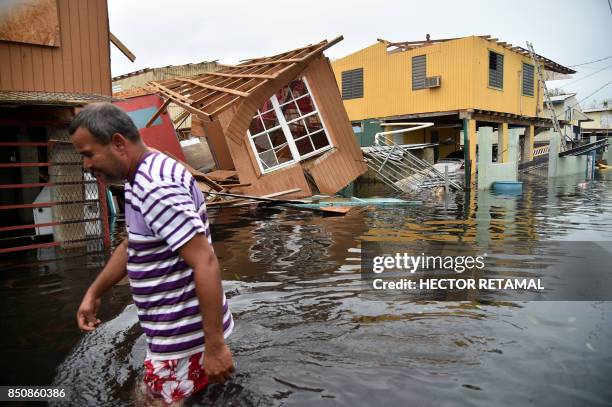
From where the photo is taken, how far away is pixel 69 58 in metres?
9.34

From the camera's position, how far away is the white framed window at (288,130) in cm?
1650

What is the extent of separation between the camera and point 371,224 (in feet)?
38.4

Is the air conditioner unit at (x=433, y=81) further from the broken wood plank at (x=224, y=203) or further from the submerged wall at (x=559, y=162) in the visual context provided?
the broken wood plank at (x=224, y=203)

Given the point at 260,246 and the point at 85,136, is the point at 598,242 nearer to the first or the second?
the point at 260,246

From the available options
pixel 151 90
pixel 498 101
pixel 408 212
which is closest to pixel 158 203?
pixel 408 212

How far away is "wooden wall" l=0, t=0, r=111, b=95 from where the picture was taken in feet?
28.6

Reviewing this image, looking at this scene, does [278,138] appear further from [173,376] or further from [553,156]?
[553,156]

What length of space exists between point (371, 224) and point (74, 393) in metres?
8.97

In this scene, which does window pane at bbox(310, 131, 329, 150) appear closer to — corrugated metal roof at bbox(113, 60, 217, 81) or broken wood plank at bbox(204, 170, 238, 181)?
broken wood plank at bbox(204, 170, 238, 181)

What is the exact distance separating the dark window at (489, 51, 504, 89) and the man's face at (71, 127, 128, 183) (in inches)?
1084

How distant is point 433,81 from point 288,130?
12440mm

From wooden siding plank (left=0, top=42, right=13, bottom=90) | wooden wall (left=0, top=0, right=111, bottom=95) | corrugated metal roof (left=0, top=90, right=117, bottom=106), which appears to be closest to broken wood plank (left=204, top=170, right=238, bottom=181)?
wooden wall (left=0, top=0, right=111, bottom=95)

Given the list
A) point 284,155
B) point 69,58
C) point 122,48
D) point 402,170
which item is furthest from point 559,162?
point 69,58

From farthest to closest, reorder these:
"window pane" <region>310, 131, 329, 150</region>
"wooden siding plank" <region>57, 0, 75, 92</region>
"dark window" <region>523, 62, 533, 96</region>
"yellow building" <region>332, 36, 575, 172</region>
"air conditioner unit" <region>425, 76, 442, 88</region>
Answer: "dark window" <region>523, 62, 533, 96</region> → "air conditioner unit" <region>425, 76, 442, 88</region> → "yellow building" <region>332, 36, 575, 172</region> → "window pane" <region>310, 131, 329, 150</region> → "wooden siding plank" <region>57, 0, 75, 92</region>
